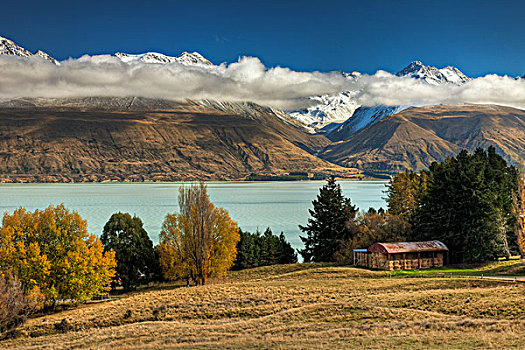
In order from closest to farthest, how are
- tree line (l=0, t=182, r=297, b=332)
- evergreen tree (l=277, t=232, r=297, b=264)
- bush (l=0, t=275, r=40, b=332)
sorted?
bush (l=0, t=275, r=40, b=332), tree line (l=0, t=182, r=297, b=332), evergreen tree (l=277, t=232, r=297, b=264)

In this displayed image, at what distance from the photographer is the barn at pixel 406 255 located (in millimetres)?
52531

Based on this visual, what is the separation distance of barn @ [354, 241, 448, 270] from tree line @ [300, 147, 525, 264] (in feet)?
9.32

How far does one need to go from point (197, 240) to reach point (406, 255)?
2493 cm

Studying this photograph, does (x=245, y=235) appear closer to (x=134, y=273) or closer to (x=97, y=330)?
(x=134, y=273)

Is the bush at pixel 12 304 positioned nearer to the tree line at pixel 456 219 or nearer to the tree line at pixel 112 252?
the tree line at pixel 112 252

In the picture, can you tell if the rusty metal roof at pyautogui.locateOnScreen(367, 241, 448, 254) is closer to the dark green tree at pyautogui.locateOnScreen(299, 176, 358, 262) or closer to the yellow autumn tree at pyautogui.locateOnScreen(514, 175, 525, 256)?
the yellow autumn tree at pyautogui.locateOnScreen(514, 175, 525, 256)

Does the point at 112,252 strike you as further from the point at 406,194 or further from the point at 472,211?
the point at 406,194

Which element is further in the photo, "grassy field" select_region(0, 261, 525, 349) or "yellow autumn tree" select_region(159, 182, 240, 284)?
"yellow autumn tree" select_region(159, 182, 240, 284)

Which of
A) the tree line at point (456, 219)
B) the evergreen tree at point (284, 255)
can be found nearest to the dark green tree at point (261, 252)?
the evergreen tree at point (284, 255)

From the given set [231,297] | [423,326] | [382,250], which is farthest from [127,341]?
[382,250]

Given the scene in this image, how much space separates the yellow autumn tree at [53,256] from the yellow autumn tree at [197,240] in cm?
991

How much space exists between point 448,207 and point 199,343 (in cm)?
4388

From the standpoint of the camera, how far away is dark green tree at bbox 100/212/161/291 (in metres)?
52.7

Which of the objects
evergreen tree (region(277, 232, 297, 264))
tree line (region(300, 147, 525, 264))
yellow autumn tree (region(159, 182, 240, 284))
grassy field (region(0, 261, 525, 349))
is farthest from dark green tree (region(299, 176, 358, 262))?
grassy field (region(0, 261, 525, 349))
